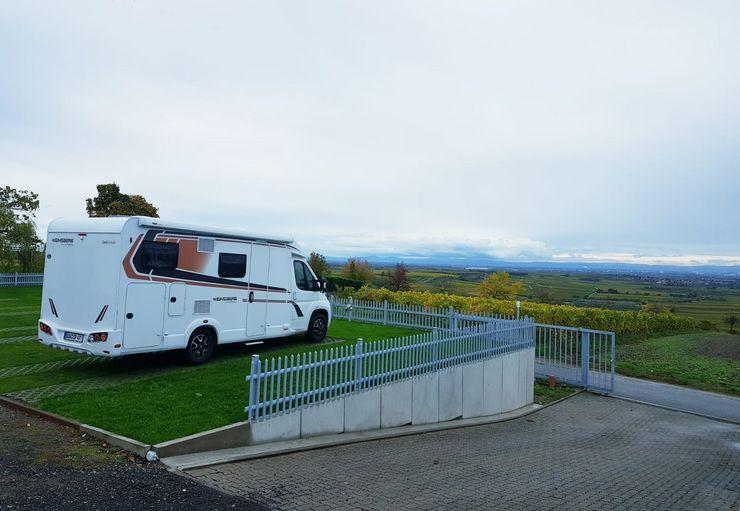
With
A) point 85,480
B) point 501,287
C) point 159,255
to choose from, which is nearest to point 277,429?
point 85,480

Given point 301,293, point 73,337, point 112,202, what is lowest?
point 73,337

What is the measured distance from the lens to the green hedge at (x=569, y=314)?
2184cm

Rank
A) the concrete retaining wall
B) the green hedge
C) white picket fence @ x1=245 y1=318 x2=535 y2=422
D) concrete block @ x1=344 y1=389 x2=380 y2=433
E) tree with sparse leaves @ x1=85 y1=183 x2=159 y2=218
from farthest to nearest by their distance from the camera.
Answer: tree with sparse leaves @ x1=85 y1=183 x2=159 y2=218 < the green hedge < concrete block @ x1=344 y1=389 x2=380 y2=433 < the concrete retaining wall < white picket fence @ x1=245 y1=318 x2=535 y2=422

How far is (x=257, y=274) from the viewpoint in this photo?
1100cm

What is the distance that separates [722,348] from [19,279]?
33.5m

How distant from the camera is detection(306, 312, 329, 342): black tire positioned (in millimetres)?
12781

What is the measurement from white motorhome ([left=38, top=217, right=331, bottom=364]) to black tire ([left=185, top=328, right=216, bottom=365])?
0.02 m

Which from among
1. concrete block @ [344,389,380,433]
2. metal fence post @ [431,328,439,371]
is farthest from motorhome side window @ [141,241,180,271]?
metal fence post @ [431,328,439,371]

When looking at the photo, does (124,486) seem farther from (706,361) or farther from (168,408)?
(706,361)

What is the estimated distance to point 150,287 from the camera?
8914 millimetres

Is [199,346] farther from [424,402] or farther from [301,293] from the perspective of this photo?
[424,402]

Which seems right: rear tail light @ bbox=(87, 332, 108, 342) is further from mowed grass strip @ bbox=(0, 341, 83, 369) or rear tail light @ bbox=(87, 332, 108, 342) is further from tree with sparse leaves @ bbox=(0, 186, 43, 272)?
tree with sparse leaves @ bbox=(0, 186, 43, 272)

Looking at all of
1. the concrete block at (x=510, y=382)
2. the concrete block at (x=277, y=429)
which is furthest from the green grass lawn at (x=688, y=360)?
the concrete block at (x=277, y=429)

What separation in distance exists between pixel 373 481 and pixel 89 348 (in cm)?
555
